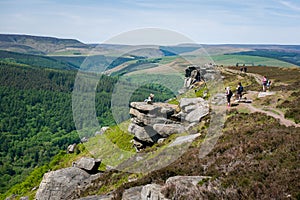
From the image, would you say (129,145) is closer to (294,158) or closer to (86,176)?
(86,176)

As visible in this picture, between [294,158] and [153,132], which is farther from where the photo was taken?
[153,132]

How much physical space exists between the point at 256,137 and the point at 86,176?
54.3 ft

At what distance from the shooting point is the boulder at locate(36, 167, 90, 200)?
28900 mm

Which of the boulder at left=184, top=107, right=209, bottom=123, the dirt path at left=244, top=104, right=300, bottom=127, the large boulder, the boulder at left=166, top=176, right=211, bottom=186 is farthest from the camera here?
the large boulder

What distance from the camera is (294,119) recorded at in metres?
27.9

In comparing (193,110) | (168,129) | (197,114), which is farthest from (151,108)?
(193,110)

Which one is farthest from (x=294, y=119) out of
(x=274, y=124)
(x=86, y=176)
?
(x=86, y=176)

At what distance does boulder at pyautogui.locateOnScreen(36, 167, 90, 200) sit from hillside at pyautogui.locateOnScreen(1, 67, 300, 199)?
102cm

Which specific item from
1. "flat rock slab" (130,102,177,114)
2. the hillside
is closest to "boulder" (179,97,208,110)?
"flat rock slab" (130,102,177,114)

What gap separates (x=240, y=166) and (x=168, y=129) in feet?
62.2

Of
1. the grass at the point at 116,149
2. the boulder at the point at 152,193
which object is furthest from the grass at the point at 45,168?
the boulder at the point at 152,193

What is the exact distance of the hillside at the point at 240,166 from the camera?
46.5 feet

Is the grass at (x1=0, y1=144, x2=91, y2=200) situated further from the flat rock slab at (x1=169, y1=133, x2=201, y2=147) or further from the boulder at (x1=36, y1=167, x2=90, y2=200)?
the flat rock slab at (x1=169, y1=133, x2=201, y2=147)

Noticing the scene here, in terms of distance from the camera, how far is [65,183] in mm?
29359
